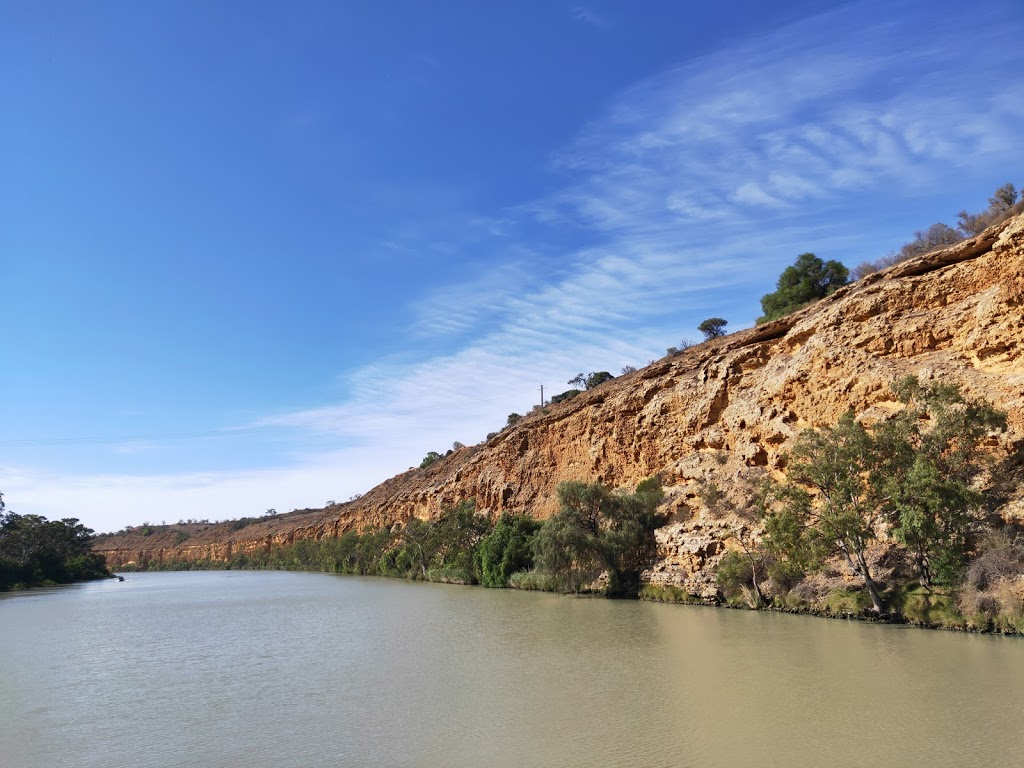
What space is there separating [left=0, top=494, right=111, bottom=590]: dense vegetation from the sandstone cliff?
43.7 m

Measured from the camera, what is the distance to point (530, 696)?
12.5 metres

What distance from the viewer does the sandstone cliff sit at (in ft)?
71.6

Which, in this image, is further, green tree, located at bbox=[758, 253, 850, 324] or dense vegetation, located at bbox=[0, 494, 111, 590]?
dense vegetation, located at bbox=[0, 494, 111, 590]

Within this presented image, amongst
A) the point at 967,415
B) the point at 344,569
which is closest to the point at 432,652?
the point at 967,415

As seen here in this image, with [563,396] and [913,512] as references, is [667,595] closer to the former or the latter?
[913,512]

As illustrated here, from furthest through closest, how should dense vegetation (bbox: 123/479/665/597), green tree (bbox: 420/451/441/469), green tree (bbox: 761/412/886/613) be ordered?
green tree (bbox: 420/451/441/469)
dense vegetation (bbox: 123/479/665/597)
green tree (bbox: 761/412/886/613)

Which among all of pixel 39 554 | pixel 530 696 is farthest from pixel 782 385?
pixel 39 554

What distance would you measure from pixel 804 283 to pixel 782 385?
15.6 metres

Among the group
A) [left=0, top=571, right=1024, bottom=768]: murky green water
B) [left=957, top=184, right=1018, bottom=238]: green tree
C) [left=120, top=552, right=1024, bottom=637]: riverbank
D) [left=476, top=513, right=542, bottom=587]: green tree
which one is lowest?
[left=0, top=571, right=1024, bottom=768]: murky green water

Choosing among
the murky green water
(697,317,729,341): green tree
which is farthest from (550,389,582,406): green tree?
the murky green water

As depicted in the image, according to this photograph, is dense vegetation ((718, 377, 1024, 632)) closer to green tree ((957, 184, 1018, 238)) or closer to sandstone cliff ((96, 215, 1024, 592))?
sandstone cliff ((96, 215, 1024, 592))

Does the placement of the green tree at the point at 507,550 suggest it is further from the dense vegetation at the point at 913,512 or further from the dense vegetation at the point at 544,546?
the dense vegetation at the point at 913,512

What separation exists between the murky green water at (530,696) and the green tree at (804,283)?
24.0 meters

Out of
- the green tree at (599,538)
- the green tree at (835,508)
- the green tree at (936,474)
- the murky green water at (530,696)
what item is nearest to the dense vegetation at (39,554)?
the murky green water at (530,696)
